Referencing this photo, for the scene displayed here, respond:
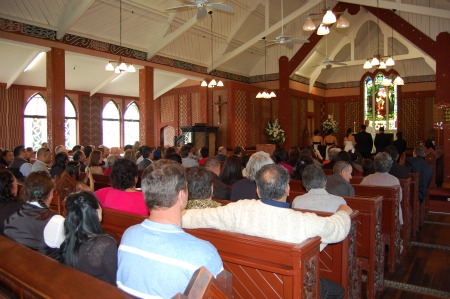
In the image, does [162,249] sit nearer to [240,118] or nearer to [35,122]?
[240,118]

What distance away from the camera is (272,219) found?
2.00 meters

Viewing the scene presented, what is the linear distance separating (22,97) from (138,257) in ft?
43.4

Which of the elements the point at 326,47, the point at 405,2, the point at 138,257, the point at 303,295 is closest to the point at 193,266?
the point at 138,257

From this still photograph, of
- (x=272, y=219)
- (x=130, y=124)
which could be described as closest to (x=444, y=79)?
(x=272, y=219)

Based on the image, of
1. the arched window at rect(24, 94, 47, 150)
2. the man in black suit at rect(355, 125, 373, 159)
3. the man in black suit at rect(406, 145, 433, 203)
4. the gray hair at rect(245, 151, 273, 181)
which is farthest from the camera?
the arched window at rect(24, 94, 47, 150)

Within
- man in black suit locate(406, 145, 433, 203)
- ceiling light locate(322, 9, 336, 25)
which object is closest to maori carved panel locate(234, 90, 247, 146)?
ceiling light locate(322, 9, 336, 25)

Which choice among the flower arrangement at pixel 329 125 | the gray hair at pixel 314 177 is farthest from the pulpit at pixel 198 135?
the gray hair at pixel 314 177

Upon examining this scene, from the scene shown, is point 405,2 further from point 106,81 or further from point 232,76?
point 106,81

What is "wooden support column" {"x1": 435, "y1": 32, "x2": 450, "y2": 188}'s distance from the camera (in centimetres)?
880

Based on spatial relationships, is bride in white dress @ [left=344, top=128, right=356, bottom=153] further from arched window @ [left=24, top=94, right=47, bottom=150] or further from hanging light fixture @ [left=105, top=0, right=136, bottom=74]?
arched window @ [left=24, top=94, right=47, bottom=150]

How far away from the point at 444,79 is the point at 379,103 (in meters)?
7.46

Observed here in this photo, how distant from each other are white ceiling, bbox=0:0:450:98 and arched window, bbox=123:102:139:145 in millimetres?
853

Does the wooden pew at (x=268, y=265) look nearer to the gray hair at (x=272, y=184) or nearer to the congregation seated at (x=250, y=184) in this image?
Answer: the gray hair at (x=272, y=184)

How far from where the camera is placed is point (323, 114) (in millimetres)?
17953
